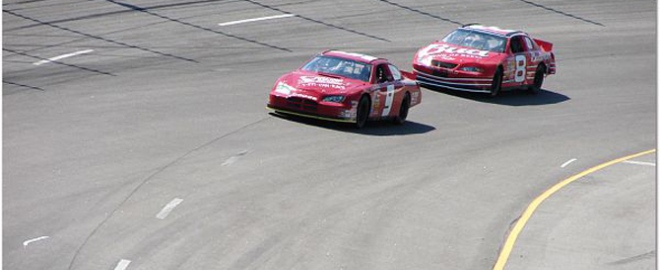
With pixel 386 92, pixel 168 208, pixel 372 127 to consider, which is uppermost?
pixel 168 208

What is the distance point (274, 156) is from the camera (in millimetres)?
19281

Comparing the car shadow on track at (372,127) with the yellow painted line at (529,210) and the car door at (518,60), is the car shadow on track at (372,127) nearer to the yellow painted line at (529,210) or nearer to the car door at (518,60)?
the yellow painted line at (529,210)

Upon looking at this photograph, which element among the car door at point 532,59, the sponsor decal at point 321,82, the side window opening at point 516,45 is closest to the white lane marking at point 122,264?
the sponsor decal at point 321,82

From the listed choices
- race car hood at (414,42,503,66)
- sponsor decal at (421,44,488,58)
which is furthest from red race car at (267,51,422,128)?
sponsor decal at (421,44,488,58)

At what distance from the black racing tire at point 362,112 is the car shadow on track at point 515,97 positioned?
4887mm

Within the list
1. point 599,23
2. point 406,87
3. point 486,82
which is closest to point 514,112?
point 486,82

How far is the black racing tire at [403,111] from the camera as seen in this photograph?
77.1ft

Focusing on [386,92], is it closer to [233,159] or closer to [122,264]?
[233,159]

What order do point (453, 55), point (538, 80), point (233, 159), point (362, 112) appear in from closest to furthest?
point (233, 159), point (362, 112), point (453, 55), point (538, 80)

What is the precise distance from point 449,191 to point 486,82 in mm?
8689

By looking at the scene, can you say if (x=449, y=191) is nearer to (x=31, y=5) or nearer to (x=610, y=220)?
(x=610, y=220)

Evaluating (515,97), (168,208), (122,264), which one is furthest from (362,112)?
(122,264)

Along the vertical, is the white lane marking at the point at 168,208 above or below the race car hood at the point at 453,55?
above

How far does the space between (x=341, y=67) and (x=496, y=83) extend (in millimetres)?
5288
